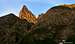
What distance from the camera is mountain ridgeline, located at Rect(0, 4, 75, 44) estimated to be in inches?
1805

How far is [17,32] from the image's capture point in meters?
51.9

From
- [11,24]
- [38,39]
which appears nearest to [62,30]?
[38,39]

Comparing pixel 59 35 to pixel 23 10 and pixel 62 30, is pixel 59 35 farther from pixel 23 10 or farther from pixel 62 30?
pixel 23 10

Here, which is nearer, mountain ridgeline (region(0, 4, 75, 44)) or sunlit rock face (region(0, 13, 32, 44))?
mountain ridgeline (region(0, 4, 75, 44))

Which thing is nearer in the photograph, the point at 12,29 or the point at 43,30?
the point at 43,30

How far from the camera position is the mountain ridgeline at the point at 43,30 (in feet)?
150

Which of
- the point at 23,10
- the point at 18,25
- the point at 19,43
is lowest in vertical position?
the point at 19,43

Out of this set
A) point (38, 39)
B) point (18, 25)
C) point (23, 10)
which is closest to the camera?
point (38, 39)

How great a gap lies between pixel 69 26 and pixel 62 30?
163 cm

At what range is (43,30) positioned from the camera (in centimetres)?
4838

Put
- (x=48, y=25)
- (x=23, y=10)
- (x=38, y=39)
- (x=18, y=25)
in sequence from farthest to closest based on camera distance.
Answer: (x=23, y=10) < (x=18, y=25) < (x=48, y=25) < (x=38, y=39)

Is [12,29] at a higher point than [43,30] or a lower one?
higher

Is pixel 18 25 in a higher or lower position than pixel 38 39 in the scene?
higher

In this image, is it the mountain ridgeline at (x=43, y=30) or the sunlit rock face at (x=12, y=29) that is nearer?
the mountain ridgeline at (x=43, y=30)
